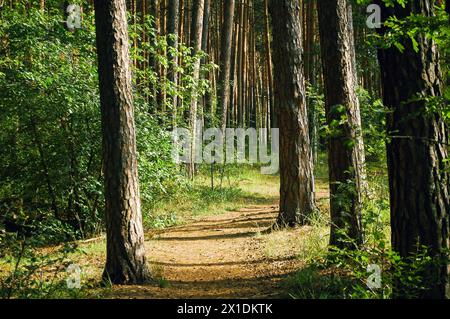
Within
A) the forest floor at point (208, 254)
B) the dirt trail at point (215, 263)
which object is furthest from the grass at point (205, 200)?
the dirt trail at point (215, 263)

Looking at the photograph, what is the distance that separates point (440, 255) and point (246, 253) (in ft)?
13.4

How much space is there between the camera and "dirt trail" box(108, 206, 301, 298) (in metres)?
5.48

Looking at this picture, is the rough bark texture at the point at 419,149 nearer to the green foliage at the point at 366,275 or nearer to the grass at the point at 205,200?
the green foliage at the point at 366,275

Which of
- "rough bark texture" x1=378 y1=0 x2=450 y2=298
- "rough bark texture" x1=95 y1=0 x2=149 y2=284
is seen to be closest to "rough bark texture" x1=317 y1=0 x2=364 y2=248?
"rough bark texture" x1=378 y1=0 x2=450 y2=298

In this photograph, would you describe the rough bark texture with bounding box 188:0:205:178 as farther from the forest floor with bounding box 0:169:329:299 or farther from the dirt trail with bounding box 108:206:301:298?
the dirt trail with bounding box 108:206:301:298

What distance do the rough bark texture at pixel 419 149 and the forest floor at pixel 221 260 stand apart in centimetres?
171

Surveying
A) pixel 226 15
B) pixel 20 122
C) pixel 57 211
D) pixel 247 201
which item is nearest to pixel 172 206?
pixel 247 201

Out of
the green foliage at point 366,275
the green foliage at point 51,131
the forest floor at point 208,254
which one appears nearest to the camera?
the green foliage at point 366,275

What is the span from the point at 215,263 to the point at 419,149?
406 centimetres

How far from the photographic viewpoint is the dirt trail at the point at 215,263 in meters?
5.48

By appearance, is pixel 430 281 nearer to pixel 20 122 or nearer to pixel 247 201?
pixel 20 122

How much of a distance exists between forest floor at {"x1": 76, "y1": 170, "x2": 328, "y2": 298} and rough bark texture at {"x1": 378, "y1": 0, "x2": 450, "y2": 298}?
1.71 metres

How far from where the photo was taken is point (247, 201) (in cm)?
1527

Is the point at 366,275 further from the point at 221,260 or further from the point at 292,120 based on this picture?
the point at 292,120
